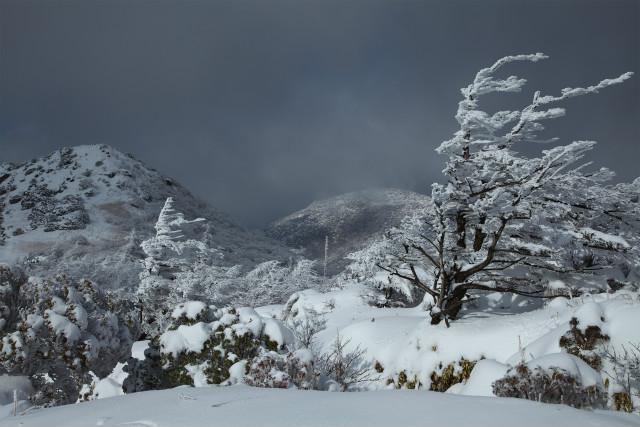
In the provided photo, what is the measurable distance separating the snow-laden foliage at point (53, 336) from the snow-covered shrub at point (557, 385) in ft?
29.8

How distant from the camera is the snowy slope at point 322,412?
306cm

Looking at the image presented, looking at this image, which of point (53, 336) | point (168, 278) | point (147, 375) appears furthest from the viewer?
point (168, 278)

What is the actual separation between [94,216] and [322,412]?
5671cm

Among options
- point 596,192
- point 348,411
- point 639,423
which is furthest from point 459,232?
point 348,411

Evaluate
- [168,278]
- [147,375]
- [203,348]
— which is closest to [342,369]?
[203,348]

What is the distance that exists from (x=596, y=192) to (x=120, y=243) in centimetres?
4685

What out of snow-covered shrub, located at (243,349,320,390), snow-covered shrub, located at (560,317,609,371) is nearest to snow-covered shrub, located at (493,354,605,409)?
snow-covered shrub, located at (243,349,320,390)

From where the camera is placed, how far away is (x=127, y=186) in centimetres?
6131

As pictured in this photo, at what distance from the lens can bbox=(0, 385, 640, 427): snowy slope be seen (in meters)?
3.06

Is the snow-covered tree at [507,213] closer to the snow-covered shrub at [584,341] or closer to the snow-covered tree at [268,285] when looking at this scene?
the snow-covered shrub at [584,341]

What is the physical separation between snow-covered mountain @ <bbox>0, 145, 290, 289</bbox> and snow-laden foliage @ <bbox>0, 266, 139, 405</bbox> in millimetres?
24649

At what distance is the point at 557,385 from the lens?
14.2ft

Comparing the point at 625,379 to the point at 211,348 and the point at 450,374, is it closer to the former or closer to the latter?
the point at 450,374

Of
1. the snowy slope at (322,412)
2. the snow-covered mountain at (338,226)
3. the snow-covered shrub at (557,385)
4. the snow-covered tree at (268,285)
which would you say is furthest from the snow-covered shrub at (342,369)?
the snow-covered mountain at (338,226)
